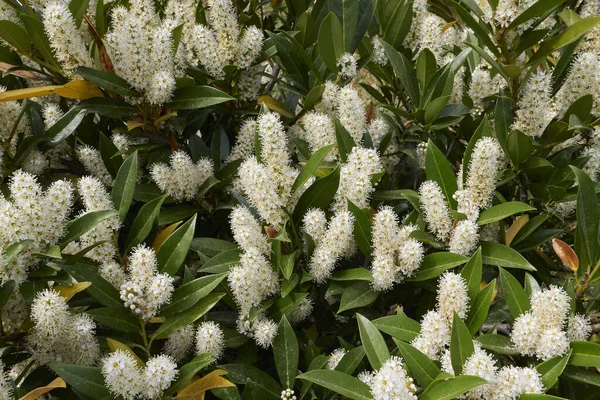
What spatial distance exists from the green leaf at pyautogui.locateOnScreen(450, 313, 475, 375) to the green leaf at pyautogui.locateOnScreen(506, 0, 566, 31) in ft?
3.47

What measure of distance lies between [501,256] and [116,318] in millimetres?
1202

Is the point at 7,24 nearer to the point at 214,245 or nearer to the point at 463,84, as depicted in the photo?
the point at 214,245

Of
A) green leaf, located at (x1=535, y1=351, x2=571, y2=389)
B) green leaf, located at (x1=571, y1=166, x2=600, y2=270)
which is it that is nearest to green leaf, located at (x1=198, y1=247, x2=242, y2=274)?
green leaf, located at (x1=535, y1=351, x2=571, y2=389)

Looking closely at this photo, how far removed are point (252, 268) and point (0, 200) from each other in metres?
0.78

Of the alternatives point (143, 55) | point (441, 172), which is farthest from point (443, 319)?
point (143, 55)

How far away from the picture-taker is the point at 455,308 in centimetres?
182

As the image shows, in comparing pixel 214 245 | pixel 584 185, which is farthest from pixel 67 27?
pixel 584 185

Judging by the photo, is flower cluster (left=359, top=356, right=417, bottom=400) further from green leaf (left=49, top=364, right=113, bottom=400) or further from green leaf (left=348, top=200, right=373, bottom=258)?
green leaf (left=49, top=364, right=113, bottom=400)

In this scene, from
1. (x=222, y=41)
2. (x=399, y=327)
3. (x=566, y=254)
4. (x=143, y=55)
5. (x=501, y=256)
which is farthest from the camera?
(x=222, y=41)

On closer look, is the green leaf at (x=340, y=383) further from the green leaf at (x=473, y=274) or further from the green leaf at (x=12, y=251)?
the green leaf at (x=12, y=251)

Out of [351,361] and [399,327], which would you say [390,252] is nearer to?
[399,327]

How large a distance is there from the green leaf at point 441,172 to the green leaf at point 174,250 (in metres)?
0.80

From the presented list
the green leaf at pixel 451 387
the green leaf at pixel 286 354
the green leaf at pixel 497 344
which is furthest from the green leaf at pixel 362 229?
the green leaf at pixel 451 387

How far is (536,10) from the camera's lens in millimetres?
2102
